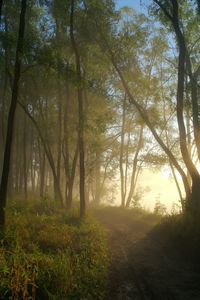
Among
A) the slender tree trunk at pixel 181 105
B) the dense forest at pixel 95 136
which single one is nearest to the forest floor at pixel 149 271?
the dense forest at pixel 95 136

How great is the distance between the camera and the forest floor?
804cm

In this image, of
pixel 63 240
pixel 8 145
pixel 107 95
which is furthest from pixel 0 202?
pixel 107 95

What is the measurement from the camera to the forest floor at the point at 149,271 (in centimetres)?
804

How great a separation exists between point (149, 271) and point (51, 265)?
324cm

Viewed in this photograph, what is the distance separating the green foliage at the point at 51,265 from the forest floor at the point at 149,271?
0.49 metres

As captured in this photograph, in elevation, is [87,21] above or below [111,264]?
above

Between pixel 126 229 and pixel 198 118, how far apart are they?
304 inches

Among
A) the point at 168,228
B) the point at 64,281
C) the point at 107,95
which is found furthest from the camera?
the point at 107,95

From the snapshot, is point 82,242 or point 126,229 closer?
point 82,242

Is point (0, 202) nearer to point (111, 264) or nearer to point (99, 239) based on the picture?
point (99, 239)

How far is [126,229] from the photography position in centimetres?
1894

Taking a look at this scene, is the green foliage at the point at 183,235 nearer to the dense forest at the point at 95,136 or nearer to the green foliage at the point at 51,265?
the dense forest at the point at 95,136

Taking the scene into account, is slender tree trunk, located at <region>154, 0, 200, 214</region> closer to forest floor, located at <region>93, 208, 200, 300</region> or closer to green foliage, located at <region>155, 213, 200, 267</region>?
green foliage, located at <region>155, 213, 200, 267</region>

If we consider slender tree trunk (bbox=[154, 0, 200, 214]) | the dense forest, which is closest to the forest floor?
the dense forest
